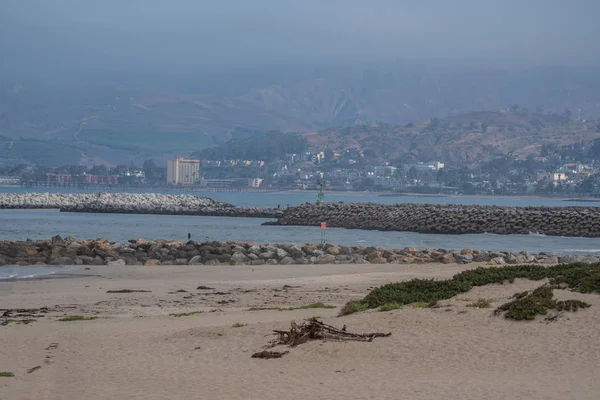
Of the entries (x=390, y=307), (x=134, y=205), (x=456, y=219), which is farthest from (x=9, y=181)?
(x=390, y=307)

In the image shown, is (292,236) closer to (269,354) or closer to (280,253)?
(280,253)

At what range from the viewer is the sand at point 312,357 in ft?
29.1

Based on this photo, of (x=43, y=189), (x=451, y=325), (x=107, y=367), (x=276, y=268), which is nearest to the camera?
(x=107, y=367)

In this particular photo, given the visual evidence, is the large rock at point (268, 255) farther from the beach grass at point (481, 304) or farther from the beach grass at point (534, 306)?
the beach grass at point (534, 306)

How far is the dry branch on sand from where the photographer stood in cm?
1064

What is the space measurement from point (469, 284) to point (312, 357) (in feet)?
13.0

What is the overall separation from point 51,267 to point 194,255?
4.40 m

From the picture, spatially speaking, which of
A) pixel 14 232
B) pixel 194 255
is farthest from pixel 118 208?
pixel 194 255

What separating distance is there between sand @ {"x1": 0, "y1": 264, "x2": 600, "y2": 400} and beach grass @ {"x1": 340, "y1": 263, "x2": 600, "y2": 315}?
0.30m

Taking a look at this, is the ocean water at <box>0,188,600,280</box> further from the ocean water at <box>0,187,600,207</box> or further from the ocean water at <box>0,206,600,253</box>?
the ocean water at <box>0,187,600,207</box>

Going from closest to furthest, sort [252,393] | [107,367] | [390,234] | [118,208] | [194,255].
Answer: [252,393]
[107,367]
[194,255]
[390,234]
[118,208]

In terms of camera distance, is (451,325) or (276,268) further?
(276,268)

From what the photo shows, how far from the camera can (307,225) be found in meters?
59.0

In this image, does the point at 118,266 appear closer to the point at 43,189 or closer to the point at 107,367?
the point at 107,367
